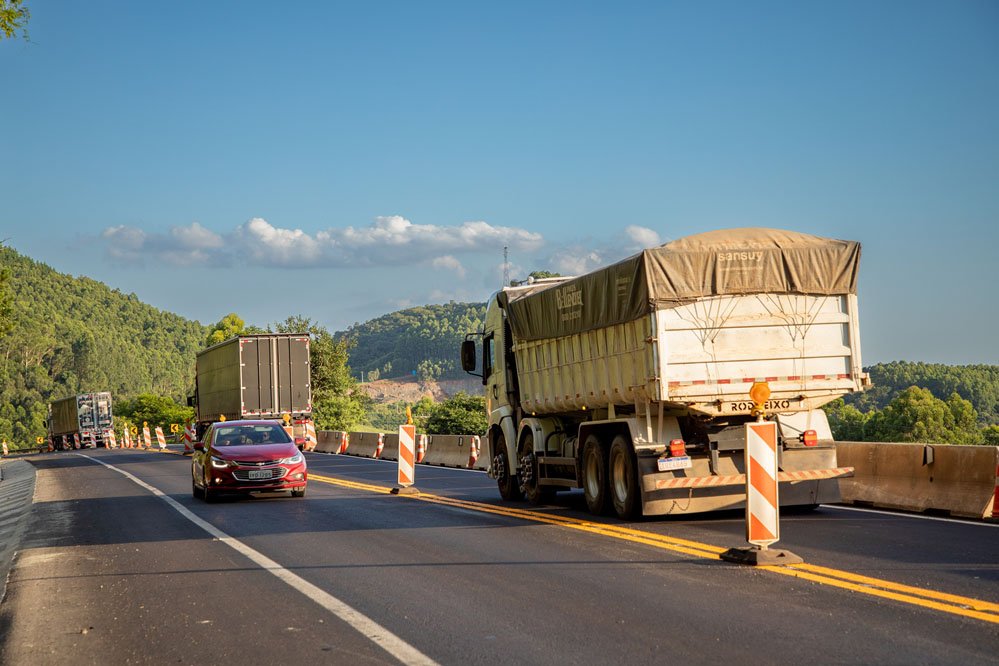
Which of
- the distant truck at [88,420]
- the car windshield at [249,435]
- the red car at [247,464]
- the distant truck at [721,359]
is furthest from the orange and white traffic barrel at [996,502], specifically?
the distant truck at [88,420]

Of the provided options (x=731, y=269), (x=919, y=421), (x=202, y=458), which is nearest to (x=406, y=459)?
(x=202, y=458)

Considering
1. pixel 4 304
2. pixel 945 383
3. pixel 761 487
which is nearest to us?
pixel 761 487

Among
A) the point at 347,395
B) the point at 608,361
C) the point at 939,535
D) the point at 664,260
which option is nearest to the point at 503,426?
the point at 608,361

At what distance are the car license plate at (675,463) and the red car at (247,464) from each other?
857 centimetres

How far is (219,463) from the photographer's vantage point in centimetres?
2033

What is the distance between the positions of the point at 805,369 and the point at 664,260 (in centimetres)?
217

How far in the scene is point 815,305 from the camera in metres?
14.4

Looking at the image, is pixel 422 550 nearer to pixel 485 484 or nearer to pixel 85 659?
pixel 85 659

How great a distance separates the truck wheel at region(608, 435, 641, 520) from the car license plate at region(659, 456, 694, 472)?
19.5 inches

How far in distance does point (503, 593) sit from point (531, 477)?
345 inches

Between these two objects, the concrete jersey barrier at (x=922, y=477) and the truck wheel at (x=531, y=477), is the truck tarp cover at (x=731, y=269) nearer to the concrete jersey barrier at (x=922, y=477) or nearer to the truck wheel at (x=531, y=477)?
the concrete jersey barrier at (x=922, y=477)

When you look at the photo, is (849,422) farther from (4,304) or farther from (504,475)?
(504,475)

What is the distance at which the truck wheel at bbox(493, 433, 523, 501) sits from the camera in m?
18.9

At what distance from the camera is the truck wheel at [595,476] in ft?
51.0
